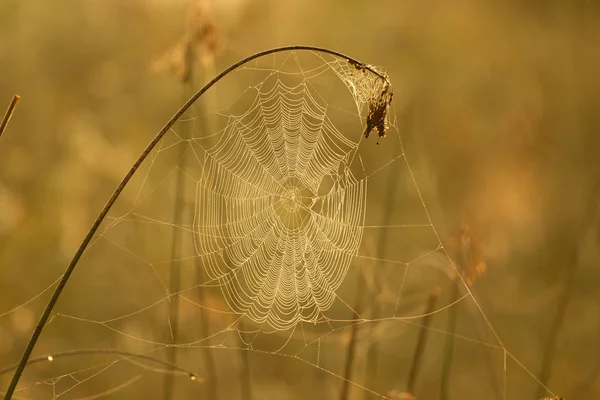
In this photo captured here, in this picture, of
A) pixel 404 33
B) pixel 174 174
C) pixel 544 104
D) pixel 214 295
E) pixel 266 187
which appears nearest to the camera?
pixel 266 187

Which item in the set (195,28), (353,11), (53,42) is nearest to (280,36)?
(353,11)

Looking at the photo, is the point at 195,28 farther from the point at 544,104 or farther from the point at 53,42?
the point at 544,104

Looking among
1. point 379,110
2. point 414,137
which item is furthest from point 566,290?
point 414,137

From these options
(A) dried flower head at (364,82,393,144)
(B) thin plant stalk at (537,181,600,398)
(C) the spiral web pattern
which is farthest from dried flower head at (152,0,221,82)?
(B) thin plant stalk at (537,181,600,398)

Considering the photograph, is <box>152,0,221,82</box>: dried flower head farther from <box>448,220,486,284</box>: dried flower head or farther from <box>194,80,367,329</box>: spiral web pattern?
<box>448,220,486,284</box>: dried flower head

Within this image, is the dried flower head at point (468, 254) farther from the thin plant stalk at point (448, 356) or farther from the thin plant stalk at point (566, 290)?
the thin plant stalk at point (566, 290)

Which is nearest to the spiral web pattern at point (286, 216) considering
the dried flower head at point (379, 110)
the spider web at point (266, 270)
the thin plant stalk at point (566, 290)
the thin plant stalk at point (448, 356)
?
the spider web at point (266, 270)
